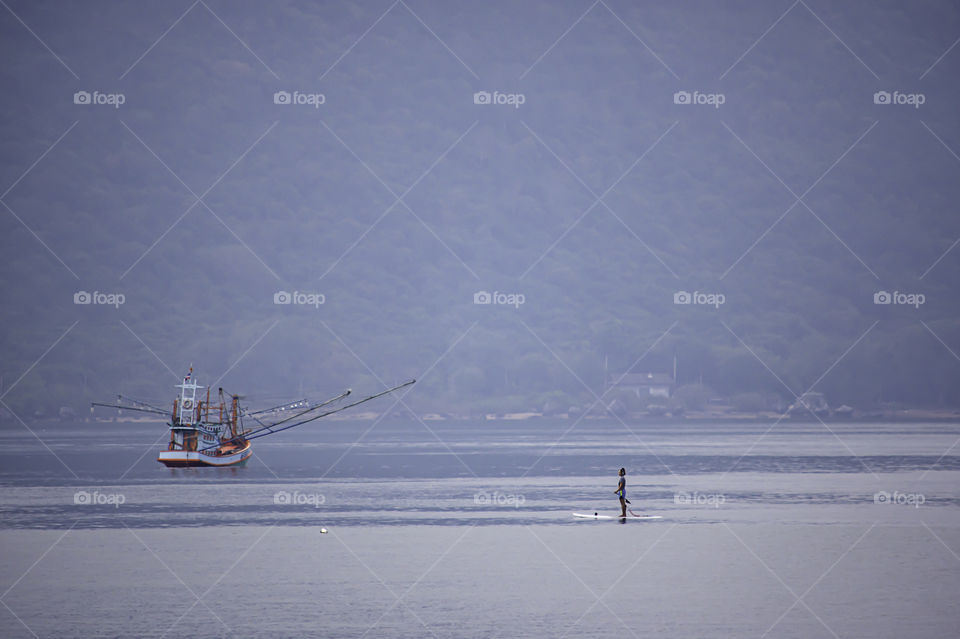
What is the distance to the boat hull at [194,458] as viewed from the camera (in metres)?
122

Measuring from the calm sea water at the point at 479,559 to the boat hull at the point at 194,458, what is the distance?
54.0 ft

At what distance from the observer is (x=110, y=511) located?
75312 millimetres

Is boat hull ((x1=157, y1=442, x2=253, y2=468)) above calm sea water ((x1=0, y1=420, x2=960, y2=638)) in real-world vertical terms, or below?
above

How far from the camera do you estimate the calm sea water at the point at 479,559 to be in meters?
38.8

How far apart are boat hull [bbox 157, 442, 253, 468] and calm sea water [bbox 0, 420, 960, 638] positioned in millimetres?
16463

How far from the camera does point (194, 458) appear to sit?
121875 millimetres

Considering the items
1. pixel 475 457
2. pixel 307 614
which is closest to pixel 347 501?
pixel 307 614

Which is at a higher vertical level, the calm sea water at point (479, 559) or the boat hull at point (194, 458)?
the boat hull at point (194, 458)

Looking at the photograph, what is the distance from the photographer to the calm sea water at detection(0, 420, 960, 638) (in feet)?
127

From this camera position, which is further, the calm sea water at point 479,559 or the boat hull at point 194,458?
the boat hull at point 194,458

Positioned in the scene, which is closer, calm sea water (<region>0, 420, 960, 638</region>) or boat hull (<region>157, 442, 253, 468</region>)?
calm sea water (<region>0, 420, 960, 638</region>)

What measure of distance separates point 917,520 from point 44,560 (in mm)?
45530

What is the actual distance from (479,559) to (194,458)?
75.5 meters

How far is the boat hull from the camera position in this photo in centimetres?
12162
